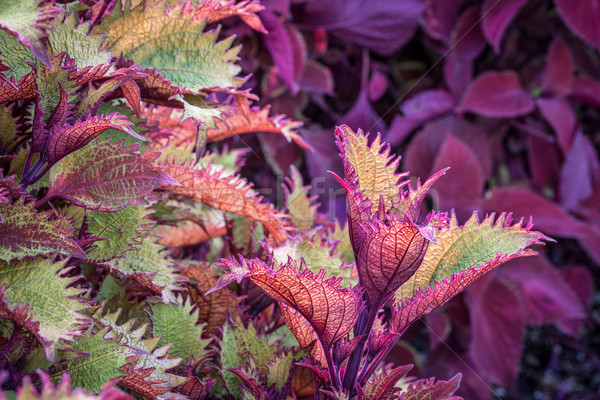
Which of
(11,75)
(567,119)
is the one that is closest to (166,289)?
(11,75)

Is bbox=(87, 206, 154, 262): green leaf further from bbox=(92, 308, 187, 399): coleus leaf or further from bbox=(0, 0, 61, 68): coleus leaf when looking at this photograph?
bbox=(0, 0, 61, 68): coleus leaf

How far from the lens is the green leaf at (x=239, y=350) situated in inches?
20.2

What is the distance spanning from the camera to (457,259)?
1.57 feet

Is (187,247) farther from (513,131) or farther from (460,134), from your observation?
(513,131)

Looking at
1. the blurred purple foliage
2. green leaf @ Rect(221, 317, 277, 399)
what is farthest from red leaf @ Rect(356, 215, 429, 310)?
the blurred purple foliage

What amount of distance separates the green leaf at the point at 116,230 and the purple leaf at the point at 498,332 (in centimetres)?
93

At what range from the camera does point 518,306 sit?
4.12 feet

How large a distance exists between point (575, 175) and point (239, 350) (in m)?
1.23

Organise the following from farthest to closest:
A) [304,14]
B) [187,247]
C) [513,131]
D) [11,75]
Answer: [513,131], [304,14], [187,247], [11,75]

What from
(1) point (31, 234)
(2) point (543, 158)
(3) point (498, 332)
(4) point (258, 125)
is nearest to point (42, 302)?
(1) point (31, 234)

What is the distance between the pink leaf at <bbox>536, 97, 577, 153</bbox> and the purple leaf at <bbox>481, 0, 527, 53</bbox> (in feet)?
0.74

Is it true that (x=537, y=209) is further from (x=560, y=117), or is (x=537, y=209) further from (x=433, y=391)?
(x=433, y=391)

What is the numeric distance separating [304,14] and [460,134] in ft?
1.58

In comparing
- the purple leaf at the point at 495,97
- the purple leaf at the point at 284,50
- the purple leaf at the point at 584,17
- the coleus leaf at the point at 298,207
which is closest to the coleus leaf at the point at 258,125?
the coleus leaf at the point at 298,207
